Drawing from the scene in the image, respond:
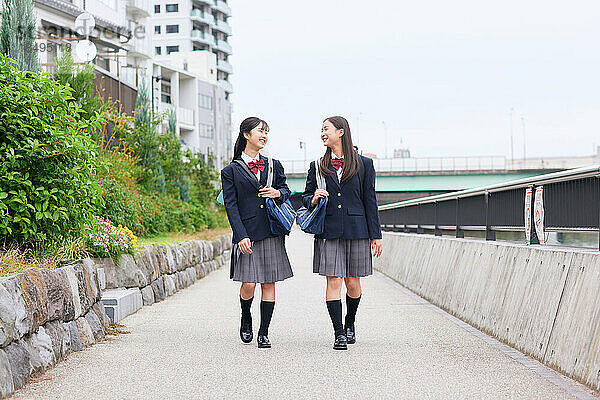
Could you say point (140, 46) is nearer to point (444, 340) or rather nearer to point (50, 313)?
point (444, 340)

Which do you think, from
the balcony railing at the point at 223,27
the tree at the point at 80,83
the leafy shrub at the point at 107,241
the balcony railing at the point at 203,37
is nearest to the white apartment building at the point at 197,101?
the balcony railing at the point at 203,37

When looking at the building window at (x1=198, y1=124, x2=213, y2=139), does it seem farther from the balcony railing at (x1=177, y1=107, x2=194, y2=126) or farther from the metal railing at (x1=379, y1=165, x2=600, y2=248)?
the metal railing at (x1=379, y1=165, x2=600, y2=248)

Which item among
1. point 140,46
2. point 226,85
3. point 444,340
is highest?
point 226,85

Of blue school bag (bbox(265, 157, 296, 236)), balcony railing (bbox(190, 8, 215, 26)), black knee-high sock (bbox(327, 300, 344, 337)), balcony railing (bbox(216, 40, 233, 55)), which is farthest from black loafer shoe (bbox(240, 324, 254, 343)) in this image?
balcony railing (bbox(216, 40, 233, 55))

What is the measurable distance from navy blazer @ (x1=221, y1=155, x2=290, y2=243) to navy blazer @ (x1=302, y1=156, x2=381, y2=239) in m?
0.41

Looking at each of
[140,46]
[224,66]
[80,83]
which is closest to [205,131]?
[224,66]

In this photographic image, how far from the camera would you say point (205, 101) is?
295 feet

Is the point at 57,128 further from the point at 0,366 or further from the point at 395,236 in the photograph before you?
the point at 395,236

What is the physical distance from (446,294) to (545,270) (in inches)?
164

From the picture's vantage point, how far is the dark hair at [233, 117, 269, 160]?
312 inches

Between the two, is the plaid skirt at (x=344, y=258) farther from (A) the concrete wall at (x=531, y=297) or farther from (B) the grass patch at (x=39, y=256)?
(B) the grass patch at (x=39, y=256)

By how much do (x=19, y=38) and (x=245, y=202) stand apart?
9.65 metres

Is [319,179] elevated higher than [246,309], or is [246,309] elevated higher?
[319,179]

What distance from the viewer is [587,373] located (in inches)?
233
